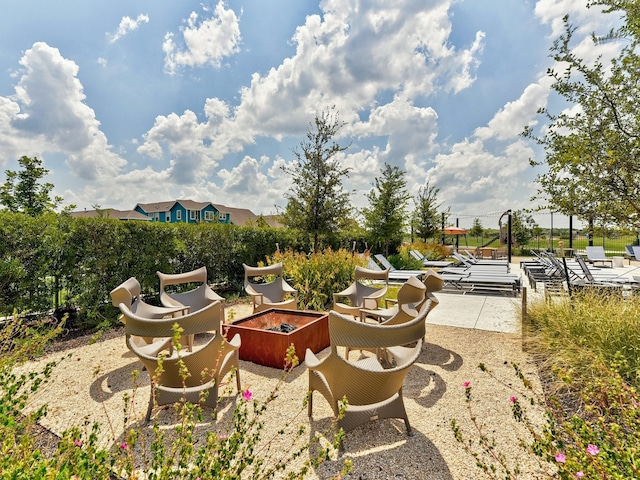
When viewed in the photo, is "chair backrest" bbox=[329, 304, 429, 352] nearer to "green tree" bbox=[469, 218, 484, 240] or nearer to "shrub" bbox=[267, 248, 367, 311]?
"shrub" bbox=[267, 248, 367, 311]

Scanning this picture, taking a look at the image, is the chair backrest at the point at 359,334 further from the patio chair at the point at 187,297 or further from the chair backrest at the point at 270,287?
the chair backrest at the point at 270,287

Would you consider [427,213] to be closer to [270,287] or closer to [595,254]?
[595,254]

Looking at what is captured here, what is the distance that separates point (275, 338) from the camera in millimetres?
4152

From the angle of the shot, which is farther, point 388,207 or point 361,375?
point 388,207

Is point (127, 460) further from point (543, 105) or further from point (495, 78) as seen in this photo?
point (495, 78)

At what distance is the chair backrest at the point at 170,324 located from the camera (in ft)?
9.46

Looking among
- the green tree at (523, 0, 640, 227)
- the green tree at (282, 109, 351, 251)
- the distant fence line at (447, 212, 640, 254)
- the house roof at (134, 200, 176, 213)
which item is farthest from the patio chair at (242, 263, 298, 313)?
the house roof at (134, 200, 176, 213)

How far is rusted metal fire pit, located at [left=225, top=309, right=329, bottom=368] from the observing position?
4.12 meters

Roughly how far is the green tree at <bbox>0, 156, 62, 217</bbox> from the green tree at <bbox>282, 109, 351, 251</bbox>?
15.1 meters

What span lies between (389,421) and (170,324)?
7.03 ft

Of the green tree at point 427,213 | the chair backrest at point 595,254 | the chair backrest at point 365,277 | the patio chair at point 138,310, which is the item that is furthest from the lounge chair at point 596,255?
the patio chair at point 138,310

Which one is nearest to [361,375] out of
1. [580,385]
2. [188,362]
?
[188,362]

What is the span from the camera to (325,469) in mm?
2299

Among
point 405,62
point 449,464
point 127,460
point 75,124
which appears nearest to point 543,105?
point 405,62
